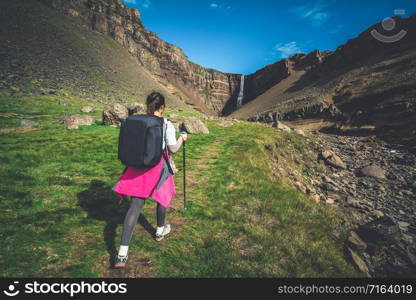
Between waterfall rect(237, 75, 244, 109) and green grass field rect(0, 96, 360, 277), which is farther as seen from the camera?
waterfall rect(237, 75, 244, 109)

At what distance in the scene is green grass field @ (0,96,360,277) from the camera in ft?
12.1

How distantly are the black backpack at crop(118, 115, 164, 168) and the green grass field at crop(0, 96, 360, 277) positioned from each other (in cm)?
203

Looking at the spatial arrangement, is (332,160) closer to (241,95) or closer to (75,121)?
(75,121)

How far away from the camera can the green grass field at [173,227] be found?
3682mm

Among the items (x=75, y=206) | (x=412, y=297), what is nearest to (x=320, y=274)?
(x=412, y=297)

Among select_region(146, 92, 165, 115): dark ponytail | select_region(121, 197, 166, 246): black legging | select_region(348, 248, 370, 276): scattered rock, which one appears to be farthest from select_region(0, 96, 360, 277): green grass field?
select_region(146, 92, 165, 115): dark ponytail

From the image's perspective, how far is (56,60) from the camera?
47.7 m

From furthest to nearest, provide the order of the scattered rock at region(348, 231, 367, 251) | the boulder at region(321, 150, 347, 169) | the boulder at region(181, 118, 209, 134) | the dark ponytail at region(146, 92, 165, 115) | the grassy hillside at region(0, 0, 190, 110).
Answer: the grassy hillside at region(0, 0, 190, 110)
the boulder at region(181, 118, 209, 134)
the boulder at region(321, 150, 347, 169)
the scattered rock at region(348, 231, 367, 251)
the dark ponytail at region(146, 92, 165, 115)

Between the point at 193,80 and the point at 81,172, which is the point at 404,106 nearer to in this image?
the point at 81,172

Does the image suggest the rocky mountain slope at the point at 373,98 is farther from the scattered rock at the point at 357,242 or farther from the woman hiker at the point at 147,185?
the woman hiker at the point at 147,185

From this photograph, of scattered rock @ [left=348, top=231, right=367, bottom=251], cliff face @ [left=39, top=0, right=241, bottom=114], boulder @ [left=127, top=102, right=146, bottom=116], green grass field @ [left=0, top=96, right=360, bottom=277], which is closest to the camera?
green grass field @ [left=0, top=96, right=360, bottom=277]

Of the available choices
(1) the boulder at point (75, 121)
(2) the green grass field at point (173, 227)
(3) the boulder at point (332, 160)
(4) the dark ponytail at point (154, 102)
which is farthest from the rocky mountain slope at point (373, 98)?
(1) the boulder at point (75, 121)

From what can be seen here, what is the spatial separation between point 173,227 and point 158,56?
144m

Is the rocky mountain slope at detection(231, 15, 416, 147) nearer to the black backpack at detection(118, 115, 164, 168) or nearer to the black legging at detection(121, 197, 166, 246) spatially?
the black backpack at detection(118, 115, 164, 168)
